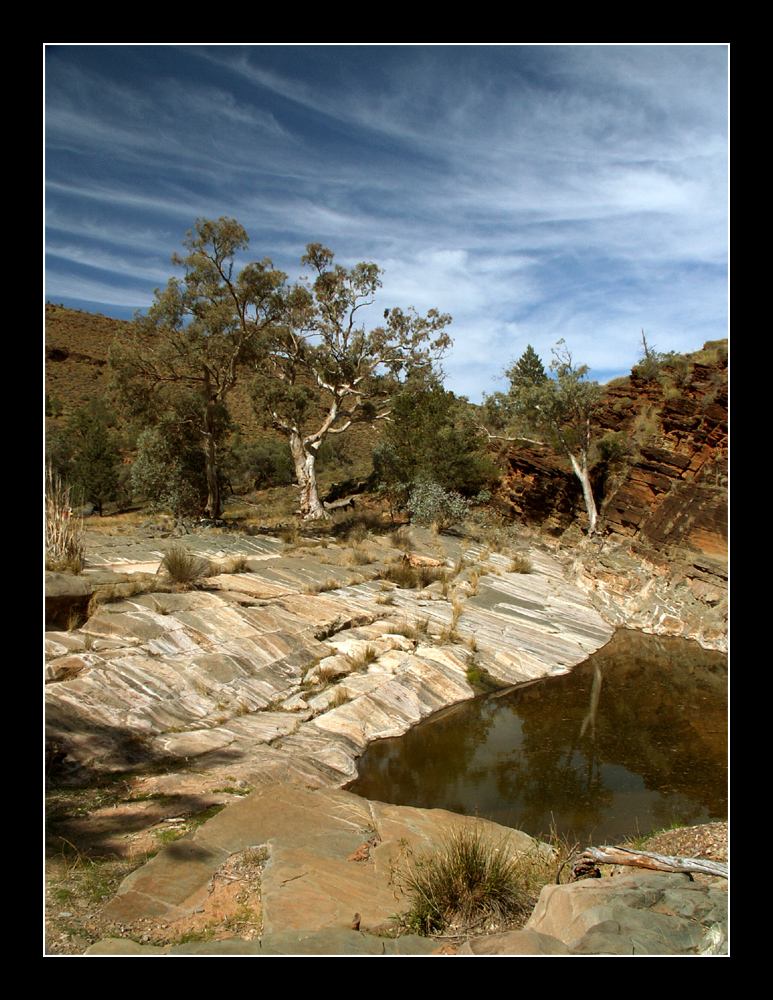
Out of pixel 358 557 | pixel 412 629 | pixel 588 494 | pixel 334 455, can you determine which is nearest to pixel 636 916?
pixel 412 629

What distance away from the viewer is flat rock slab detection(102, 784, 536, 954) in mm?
3953

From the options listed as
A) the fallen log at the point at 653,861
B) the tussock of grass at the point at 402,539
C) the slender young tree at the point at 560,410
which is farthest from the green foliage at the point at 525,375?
the fallen log at the point at 653,861

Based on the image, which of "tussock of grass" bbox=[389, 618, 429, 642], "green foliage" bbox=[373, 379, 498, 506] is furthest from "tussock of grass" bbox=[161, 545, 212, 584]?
"green foliage" bbox=[373, 379, 498, 506]

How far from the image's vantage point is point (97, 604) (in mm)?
9594

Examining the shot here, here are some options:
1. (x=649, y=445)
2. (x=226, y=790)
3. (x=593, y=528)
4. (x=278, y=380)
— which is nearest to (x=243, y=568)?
(x=226, y=790)

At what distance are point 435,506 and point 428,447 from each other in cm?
400

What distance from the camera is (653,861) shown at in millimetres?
4527

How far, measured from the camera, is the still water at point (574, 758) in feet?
23.5

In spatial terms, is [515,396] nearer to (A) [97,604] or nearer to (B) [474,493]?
(B) [474,493]

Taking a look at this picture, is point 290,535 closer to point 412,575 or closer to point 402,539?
point 402,539

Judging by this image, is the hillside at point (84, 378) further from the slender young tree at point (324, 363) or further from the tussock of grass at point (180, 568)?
the tussock of grass at point (180, 568)

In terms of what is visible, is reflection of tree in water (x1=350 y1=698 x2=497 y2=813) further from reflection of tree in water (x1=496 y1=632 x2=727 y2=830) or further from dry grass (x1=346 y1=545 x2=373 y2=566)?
dry grass (x1=346 y1=545 x2=373 y2=566)
